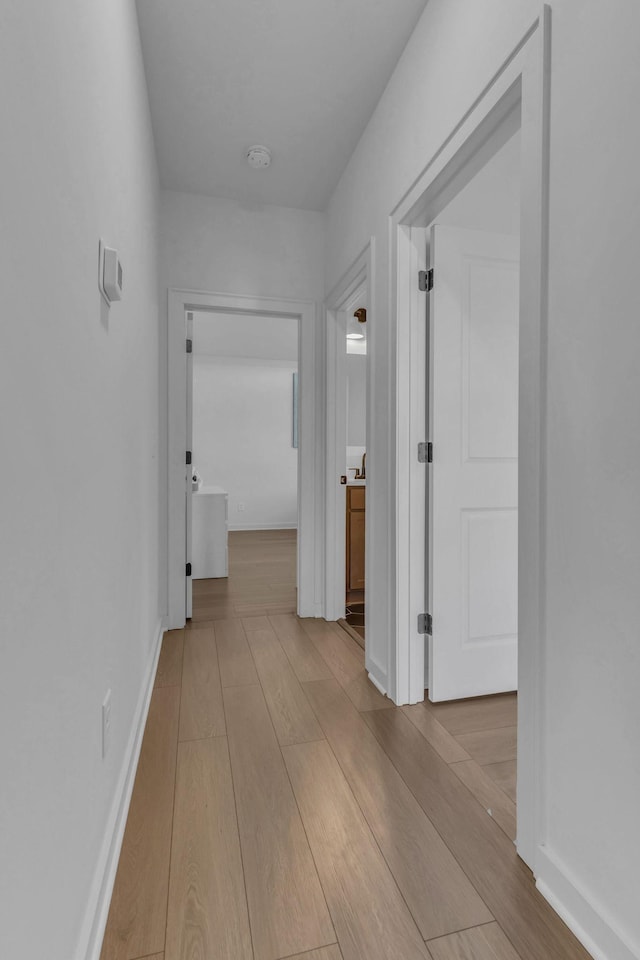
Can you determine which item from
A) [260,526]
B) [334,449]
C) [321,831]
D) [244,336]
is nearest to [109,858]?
[321,831]

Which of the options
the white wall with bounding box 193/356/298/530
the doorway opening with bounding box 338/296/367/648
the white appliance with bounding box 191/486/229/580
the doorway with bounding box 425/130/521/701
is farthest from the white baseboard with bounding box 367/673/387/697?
the white wall with bounding box 193/356/298/530

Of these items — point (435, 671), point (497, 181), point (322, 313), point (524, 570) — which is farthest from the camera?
point (322, 313)

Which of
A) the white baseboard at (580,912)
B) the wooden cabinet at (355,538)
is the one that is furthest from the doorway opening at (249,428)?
the white baseboard at (580,912)

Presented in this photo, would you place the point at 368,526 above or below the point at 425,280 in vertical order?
below

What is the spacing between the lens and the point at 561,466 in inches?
43.9

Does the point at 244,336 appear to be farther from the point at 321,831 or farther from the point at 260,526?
the point at 321,831

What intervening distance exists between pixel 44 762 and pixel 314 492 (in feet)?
8.38

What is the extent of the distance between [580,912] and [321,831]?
616 millimetres

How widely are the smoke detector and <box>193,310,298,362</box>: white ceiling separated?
2.41 m

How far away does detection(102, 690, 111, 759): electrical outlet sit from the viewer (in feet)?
3.84

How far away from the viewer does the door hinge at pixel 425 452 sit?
2.07 m

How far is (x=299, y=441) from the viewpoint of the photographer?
318 centimetres

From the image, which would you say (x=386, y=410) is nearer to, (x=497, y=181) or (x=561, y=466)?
(x=497, y=181)

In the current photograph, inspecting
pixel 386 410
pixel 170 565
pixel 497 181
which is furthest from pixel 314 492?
pixel 497 181
